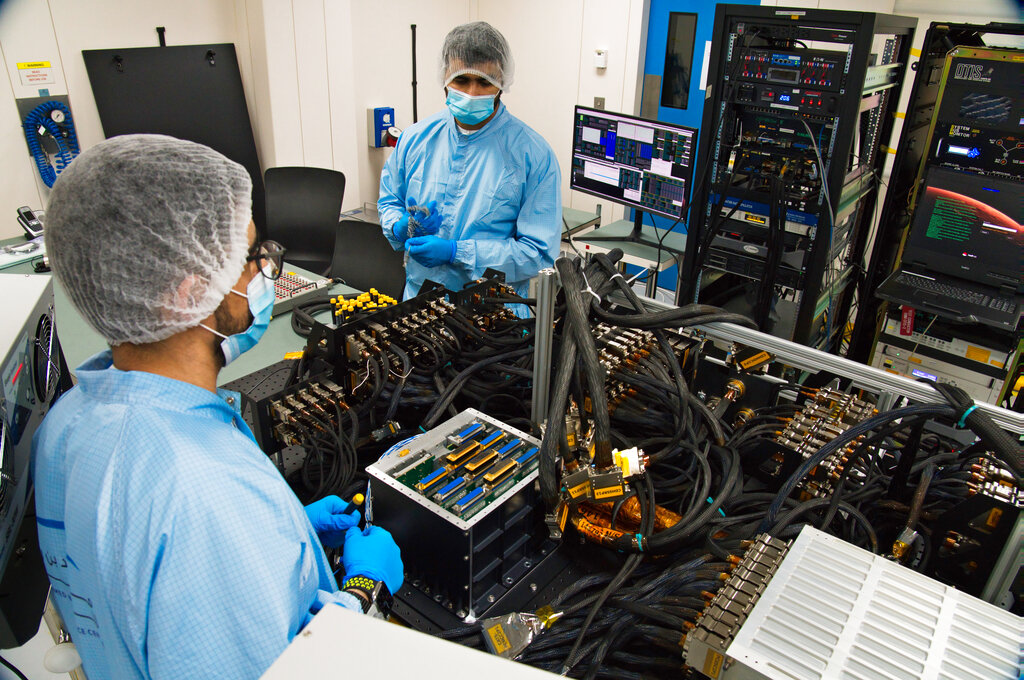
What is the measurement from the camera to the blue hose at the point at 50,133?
3260 millimetres

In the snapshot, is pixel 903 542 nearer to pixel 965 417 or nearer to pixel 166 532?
pixel 965 417

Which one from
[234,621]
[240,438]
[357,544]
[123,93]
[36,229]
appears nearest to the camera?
[234,621]

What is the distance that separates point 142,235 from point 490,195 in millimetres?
1560

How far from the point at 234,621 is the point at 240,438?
240 millimetres

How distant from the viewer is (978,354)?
2678mm

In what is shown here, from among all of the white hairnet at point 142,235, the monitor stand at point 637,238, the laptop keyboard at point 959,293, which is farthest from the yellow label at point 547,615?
the monitor stand at point 637,238

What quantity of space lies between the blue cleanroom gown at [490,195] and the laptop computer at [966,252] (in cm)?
153

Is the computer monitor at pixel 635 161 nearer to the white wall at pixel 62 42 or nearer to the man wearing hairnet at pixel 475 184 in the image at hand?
the man wearing hairnet at pixel 475 184

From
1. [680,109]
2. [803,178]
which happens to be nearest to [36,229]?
[803,178]

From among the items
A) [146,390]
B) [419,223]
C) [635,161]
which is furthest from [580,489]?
[635,161]

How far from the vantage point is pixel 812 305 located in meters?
2.82

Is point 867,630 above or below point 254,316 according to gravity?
below

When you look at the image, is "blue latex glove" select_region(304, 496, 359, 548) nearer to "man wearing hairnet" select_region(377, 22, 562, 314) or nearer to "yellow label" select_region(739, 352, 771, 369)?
"yellow label" select_region(739, 352, 771, 369)

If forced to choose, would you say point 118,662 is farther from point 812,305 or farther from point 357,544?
point 812,305
